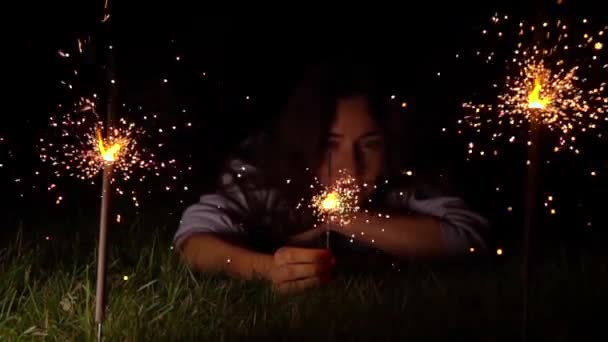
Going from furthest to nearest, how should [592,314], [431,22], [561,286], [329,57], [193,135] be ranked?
[193,135] → [431,22] → [329,57] → [561,286] → [592,314]

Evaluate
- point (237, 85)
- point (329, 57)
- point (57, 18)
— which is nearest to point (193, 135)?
point (237, 85)

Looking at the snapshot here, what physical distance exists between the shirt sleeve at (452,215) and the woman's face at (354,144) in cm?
21

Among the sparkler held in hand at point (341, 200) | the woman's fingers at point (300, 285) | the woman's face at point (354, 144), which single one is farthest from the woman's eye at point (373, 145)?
the woman's fingers at point (300, 285)

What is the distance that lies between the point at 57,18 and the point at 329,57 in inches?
49.9

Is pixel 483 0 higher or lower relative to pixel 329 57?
higher

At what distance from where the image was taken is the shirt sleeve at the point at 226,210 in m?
3.61

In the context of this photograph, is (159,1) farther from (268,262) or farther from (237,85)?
(268,262)

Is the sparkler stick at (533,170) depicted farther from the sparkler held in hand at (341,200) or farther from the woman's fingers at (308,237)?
the woman's fingers at (308,237)

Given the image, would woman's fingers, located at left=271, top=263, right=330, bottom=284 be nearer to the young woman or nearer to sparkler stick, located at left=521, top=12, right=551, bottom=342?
the young woman

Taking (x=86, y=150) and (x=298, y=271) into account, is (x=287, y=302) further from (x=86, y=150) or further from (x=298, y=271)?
(x=86, y=150)

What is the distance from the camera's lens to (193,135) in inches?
191

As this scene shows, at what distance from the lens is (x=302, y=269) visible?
3174 millimetres

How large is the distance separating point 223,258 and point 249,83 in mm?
1211

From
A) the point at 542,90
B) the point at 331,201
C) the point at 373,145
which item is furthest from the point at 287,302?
the point at 542,90
